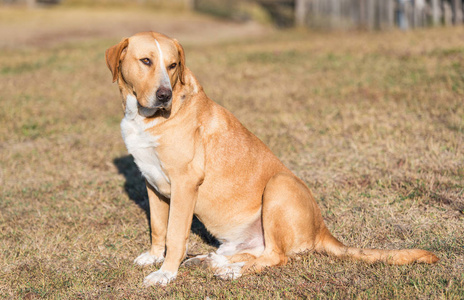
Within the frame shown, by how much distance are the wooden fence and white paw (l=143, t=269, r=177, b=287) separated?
563 inches

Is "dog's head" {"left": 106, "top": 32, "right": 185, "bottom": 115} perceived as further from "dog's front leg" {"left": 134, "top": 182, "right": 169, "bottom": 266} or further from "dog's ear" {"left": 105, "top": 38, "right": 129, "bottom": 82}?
"dog's front leg" {"left": 134, "top": 182, "right": 169, "bottom": 266}

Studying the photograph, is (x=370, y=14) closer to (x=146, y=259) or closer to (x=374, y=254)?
(x=374, y=254)

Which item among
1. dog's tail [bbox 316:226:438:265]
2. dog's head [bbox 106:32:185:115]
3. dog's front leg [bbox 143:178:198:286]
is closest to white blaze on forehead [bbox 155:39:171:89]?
dog's head [bbox 106:32:185:115]

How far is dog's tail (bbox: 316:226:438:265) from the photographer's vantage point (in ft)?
12.0

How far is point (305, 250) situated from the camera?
4000 mm

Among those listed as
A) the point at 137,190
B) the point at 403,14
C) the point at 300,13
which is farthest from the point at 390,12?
the point at 137,190

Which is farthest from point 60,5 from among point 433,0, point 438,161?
point 438,161

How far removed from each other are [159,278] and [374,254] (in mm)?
1691

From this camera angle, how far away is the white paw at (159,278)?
383 cm

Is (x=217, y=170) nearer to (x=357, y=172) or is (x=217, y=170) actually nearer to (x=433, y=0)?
(x=357, y=172)

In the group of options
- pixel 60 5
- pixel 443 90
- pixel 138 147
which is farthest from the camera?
pixel 60 5

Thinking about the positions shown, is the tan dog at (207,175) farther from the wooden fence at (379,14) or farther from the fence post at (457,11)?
the wooden fence at (379,14)

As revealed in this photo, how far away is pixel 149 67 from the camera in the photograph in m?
3.74

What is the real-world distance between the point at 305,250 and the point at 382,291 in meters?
0.74
